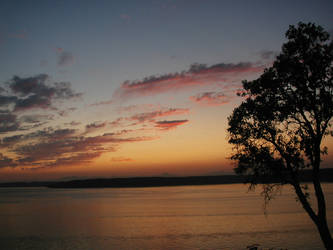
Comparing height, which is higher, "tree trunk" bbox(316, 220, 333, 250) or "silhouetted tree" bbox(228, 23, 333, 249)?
"silhouetted tree" bbox(228, 23, 333, 249)

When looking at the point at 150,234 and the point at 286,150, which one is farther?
the point at 150,234

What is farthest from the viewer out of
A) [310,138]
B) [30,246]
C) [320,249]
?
[30,246]

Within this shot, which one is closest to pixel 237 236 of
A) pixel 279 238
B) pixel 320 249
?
pixel 279 238

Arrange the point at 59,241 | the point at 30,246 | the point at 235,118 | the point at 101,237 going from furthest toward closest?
1. the point at 101,237
2. the point at 59,241
3. the point at 30,246
4. the point at 235,118

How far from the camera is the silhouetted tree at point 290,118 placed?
21.2 meters

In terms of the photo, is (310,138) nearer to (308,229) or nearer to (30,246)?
(308,229)

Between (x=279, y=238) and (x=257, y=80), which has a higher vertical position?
(x=257, y=80)

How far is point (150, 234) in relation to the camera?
159 feet

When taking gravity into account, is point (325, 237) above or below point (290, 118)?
below

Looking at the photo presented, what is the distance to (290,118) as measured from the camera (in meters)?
22.5

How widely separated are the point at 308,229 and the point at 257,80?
3337 centimetres

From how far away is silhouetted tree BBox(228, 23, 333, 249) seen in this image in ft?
69.7

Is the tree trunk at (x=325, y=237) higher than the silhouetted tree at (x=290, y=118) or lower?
lower

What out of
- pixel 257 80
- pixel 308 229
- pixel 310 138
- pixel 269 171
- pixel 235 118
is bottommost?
pixel 308 229
